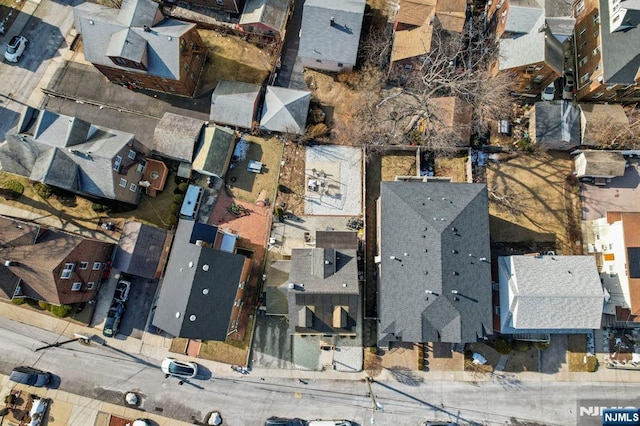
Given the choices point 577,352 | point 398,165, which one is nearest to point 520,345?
point 577,352

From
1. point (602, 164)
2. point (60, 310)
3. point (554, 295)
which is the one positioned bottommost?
point (60, 310)

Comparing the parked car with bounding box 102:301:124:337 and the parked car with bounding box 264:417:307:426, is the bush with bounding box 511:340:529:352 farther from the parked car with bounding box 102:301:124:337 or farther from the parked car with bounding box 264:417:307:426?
the parked car with bounding box 102:301:124:337

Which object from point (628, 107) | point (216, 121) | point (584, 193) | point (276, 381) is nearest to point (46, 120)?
point (216, 121)

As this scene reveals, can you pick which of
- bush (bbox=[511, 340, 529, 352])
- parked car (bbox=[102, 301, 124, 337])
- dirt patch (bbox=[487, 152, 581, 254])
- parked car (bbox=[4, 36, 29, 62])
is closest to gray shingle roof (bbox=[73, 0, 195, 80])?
parked car (bbox=[4, 36, 29, 62])

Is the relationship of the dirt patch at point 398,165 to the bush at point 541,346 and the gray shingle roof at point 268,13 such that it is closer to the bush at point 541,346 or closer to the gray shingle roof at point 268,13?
the gray shingle roof at point 268,13

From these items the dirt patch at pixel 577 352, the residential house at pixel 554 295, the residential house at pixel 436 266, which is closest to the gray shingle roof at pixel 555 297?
the residential house at pixel 554 295

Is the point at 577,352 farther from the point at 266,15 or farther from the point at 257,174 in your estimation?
the point at 266,15

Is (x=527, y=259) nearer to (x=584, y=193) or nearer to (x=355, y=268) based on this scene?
(x=584, y=193)
